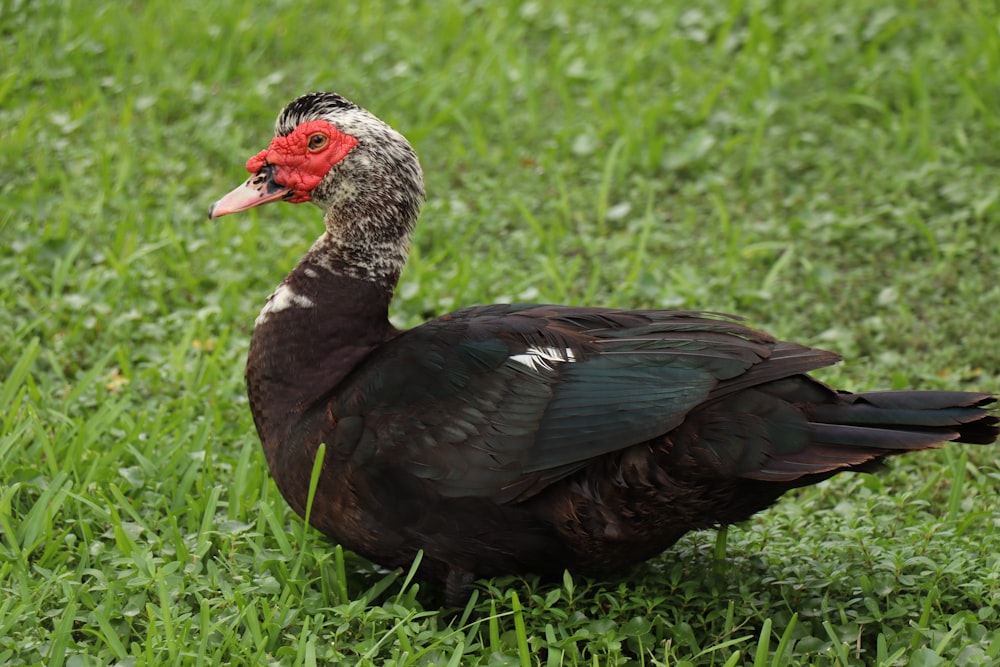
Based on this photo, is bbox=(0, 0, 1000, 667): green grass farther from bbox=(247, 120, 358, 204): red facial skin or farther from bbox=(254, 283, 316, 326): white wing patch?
bbox=(247, 120, 358, 204): red facial skin

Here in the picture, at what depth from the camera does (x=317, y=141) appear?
11.4 ft

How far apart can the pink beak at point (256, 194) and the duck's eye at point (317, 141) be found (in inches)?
5.4

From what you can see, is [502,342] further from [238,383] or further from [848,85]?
[848,85]

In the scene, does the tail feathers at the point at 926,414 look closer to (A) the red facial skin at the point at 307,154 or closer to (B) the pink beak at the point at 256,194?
(A) the red facial skin at the point at 307,154

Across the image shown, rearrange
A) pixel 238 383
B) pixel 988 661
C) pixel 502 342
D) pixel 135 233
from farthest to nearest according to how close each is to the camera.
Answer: pixel 135 233 → pixel 238 383 → pixel 502 342 → pixel 988 661

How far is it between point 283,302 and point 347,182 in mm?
397

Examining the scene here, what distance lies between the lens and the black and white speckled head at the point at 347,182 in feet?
11.3

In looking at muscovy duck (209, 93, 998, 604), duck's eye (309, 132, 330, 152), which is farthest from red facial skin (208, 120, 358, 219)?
muscovy duck (209, 93, 998, 604)

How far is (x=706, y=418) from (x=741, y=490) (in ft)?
0.69

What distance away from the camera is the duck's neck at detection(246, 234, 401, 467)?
3.28 m

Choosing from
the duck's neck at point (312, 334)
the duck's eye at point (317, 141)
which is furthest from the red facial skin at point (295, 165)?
the duck's neck at point (312, 334)

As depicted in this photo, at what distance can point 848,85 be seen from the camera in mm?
6133

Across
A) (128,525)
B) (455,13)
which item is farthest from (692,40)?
(128,525)

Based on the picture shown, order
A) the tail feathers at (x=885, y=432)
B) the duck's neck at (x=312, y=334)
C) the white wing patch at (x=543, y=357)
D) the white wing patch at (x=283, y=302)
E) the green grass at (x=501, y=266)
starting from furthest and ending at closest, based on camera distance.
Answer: the white wing patch at (x=283, y=302) → the duck's neck at (x=312, y=334) → the white wing patch at (x=543, y=357) → the green grass at (x=501, y=266) → the tail feathers at (x=885, y=432)
